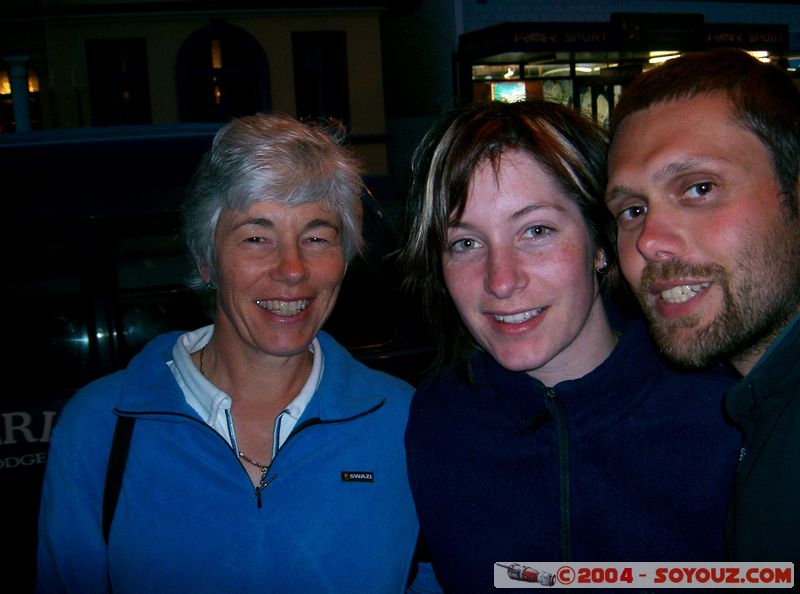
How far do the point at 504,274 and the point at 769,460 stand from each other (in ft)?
2.63

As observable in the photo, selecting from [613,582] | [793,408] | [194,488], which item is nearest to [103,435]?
[194,488]

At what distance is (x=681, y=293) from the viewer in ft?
5.75

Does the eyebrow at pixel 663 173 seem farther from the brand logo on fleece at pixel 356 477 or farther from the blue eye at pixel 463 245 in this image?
the brand logo on fleece at pixel 356 477

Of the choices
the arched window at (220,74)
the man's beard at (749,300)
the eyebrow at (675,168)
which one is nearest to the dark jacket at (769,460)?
the man's beard at (749,300)

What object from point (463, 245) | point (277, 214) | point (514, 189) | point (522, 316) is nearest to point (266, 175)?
point (277, 214)

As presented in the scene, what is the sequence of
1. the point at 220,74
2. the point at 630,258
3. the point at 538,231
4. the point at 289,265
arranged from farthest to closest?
the point at 220,74
the point at 289,265
the point at 538,231
the point at 630,258

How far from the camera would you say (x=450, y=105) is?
2346 mm

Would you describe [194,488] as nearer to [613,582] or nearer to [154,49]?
[613,582]

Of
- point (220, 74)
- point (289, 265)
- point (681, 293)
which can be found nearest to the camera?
point (681, 293)

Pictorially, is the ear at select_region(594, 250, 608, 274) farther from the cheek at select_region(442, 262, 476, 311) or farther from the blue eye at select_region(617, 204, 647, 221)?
the cheek at select_region(442, 262, 476, 311)

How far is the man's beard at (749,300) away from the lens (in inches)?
65.1

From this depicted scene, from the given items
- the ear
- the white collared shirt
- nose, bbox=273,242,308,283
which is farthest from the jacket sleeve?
the ear

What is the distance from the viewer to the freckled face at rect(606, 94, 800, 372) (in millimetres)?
1659

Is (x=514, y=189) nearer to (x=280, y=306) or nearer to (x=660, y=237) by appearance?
(x=660, y=237)
